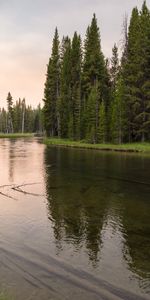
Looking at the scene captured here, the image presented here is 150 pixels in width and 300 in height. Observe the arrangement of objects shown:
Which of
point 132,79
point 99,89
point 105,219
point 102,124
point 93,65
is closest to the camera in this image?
point 105,219

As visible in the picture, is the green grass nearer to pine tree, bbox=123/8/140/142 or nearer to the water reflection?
the water reflection

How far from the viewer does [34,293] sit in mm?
5789

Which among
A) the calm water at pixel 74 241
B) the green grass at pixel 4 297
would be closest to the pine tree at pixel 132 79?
the calm water at pixel 74 241

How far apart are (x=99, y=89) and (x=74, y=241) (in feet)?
156

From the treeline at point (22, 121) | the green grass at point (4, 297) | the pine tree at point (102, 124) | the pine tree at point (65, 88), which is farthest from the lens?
the treeline at point (22, 121)

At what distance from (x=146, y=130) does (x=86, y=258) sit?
1482 inches

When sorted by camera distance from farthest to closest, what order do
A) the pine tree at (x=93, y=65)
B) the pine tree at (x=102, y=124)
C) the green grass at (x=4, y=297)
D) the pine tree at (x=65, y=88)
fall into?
1. the pine tree at (x=65, y=88)
2. the pine tree at (x=93, y=65)
3. the pine tree at (x=102, y=124)
4. the green grass at (x=4, y=297)

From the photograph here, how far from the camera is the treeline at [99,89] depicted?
148 feet

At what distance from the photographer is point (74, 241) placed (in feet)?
28.1

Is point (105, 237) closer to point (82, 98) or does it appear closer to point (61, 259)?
point (61, 259)

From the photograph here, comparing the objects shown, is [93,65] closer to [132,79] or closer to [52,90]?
[52,90]

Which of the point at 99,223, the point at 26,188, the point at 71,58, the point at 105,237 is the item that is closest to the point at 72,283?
the point at 105,237

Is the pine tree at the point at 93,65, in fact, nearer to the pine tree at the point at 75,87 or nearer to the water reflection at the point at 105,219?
the pine tree at the point at 75,87

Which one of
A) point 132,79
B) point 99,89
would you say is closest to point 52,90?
point 99,89
